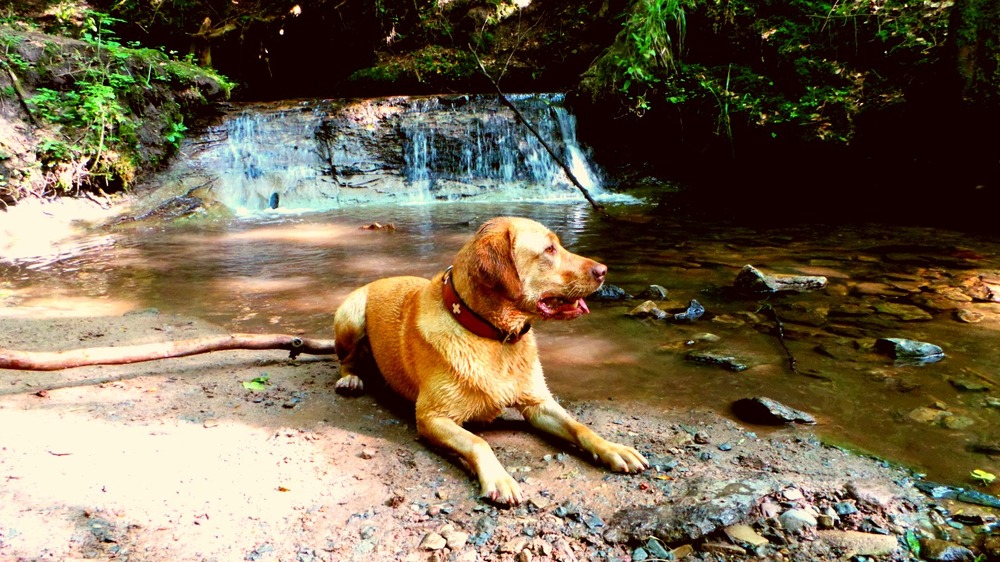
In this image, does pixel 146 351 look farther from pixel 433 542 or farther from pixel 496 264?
pixel 433 542

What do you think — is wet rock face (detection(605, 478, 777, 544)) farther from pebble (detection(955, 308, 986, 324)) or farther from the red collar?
pebble (detection(955, 308, 986, 324))

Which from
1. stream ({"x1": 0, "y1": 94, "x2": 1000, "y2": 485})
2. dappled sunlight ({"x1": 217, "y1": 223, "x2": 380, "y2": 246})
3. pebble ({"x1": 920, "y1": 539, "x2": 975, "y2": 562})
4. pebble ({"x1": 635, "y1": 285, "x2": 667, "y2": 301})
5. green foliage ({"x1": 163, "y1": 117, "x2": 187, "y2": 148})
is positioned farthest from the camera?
green foliage ({"x1": 163, "y1": 117, "x2": 187, "y2": 148})

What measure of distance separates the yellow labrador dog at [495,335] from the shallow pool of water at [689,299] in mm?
858

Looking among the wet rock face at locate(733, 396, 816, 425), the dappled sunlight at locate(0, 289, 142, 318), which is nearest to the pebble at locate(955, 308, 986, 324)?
the wet rock face at locate(733, 396, 816, 425)

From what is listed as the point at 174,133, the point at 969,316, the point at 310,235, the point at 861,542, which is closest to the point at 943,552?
the point at 861,542

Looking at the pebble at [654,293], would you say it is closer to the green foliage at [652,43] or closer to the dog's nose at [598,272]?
the dog's nose at [598,272]

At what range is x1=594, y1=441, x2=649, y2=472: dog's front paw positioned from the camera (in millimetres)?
3076

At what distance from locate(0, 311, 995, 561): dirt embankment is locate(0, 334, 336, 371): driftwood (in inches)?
8.3

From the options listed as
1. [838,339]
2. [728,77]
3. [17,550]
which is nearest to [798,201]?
[728,77]

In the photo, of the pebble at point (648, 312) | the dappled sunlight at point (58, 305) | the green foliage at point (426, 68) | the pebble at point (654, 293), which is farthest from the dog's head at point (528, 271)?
the green foliage at point (426, 68)

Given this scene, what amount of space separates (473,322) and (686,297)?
11.8 feet

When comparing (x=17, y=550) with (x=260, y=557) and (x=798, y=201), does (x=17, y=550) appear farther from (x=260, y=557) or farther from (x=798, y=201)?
(x=798, y=201)

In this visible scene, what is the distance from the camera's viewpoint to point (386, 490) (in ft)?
9.73

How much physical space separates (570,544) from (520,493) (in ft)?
1.28
